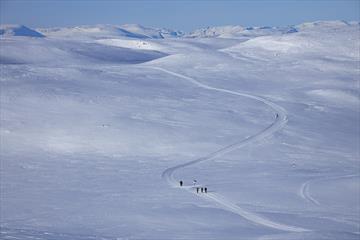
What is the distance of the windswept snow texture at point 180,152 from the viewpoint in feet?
86.3

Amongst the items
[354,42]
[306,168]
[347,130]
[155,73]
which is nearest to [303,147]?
[306,168]

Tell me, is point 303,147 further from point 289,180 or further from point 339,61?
point 339,61

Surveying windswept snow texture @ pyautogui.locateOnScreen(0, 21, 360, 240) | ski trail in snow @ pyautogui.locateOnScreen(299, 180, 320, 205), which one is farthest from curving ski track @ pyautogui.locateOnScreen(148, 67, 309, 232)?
ski trail in snow @ pyautogui.locateOnScreen(299, 180, 320, 205)

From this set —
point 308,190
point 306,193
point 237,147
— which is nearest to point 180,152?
point 237,147

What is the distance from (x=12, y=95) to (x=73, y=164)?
843 inches

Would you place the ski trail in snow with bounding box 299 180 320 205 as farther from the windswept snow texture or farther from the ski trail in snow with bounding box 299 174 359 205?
the windswept snow texture

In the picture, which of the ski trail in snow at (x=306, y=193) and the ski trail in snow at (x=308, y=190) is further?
the ski trail in snow at (x=308, y=190)

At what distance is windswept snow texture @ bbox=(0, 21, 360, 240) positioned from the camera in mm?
26297

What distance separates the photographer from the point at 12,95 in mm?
57938

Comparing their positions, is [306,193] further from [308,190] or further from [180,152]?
[180,152]

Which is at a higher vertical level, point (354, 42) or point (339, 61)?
point (354, 42)

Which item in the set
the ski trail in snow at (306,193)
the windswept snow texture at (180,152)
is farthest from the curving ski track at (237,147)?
the ski trail in snow at (306,193)

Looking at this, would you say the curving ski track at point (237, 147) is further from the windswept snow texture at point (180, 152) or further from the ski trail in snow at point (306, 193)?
the ski trail in snow at point (306, 193)

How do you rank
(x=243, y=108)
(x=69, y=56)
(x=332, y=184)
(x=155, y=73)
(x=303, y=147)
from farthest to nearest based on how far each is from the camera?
(x=69, y=56) → (x=155, y=73) → (x=243, y=108) → (x=303, y=147) → (x=332, y=184)
